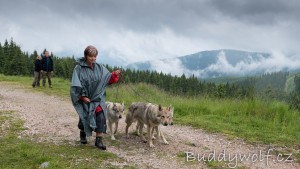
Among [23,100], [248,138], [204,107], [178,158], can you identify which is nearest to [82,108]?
[178,158]

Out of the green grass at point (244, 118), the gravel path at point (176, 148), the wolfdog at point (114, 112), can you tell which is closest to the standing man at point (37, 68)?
the green grass at point (244, 118)

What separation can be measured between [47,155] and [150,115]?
2.88 metres

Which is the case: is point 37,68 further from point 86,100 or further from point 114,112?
point 86,100

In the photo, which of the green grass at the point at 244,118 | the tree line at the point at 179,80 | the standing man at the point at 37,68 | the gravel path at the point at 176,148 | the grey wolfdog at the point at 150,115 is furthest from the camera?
the standing man at the point at 37,68

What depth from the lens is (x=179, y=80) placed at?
362ft

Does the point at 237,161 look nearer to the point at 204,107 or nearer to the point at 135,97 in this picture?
the point at 204,107

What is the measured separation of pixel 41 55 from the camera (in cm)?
2467

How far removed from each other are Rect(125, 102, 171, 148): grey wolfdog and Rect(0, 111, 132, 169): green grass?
1.56 metres

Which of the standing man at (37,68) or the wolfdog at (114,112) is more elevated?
the standing man at (37,68)

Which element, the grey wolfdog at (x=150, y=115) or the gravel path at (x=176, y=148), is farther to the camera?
the grey wolfdog at (x=150, y=115)

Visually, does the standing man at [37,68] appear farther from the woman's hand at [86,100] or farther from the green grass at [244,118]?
the woman's hand at [86,100]

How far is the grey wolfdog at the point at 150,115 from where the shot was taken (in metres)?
8.91

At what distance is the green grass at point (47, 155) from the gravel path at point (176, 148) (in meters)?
0.44

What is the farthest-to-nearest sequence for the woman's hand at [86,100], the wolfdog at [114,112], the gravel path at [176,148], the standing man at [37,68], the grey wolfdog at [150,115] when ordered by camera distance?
1. the standing man at [37,68]
2. the wolfdog at [114,112]
3. the grey wolfdog at [150,115]
4. the woman's hand at [86,100]
5. the gravel path at [176,148]
